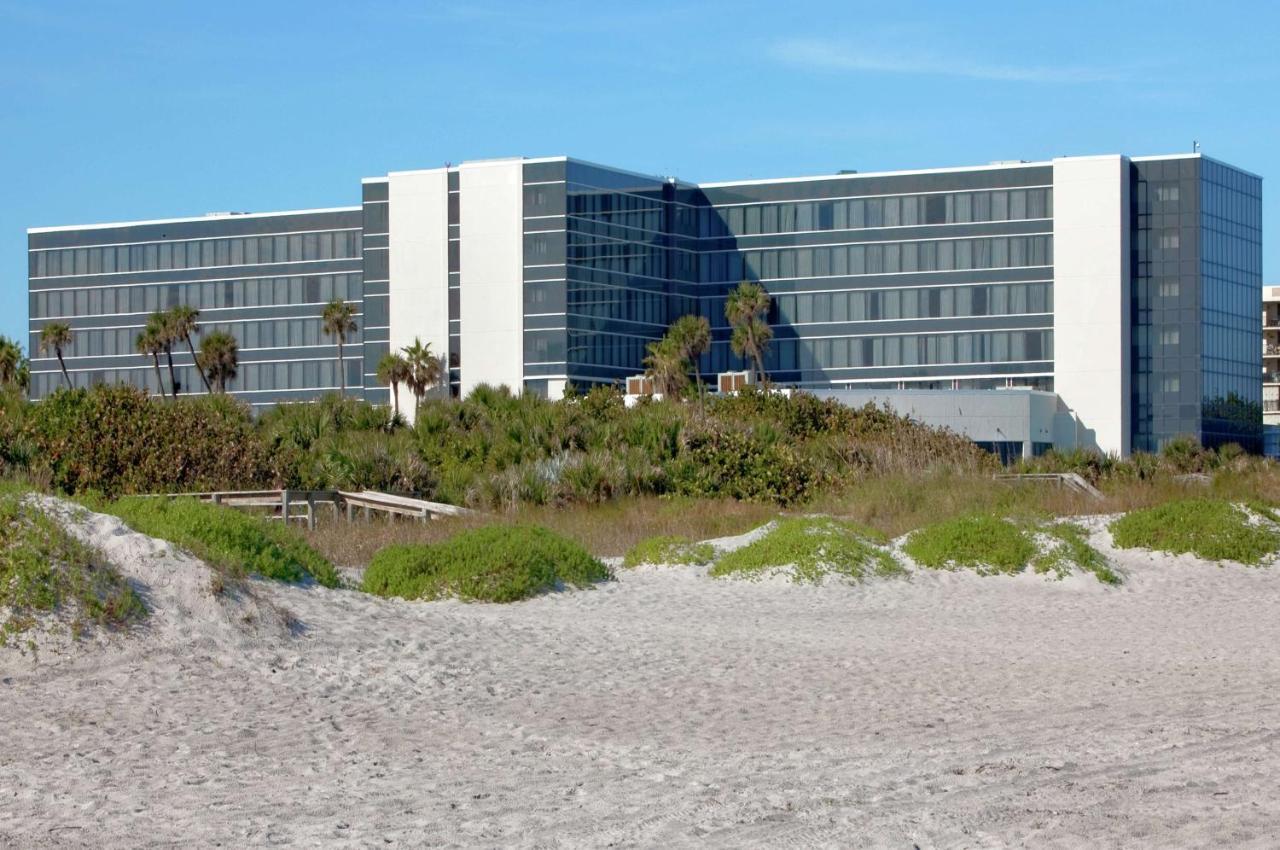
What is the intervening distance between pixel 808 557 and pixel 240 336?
95.5m

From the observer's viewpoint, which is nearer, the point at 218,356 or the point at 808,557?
the point at 808,557

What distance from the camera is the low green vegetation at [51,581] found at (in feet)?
39.4

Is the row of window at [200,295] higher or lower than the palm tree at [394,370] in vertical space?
higher

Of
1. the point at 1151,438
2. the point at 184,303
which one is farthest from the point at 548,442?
the point at 184,303

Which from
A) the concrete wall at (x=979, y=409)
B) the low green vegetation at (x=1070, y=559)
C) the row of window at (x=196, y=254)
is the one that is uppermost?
the row of window at (x=196, y=254)

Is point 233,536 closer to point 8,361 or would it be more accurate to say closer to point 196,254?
point 8,361

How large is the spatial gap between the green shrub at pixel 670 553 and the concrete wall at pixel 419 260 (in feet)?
259

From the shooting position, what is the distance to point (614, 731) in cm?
1092

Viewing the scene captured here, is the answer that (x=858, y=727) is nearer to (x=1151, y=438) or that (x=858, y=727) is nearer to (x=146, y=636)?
(x=146, y=636)

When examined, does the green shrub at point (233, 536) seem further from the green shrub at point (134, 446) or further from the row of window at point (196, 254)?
the row of window at point (196, 254)

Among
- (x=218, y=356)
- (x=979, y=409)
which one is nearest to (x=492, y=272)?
(x=218, y=356)

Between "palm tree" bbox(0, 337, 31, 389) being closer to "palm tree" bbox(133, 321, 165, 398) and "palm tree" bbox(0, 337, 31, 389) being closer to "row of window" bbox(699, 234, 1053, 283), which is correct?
"palm tree" bbox(133, 321, 165, 398)

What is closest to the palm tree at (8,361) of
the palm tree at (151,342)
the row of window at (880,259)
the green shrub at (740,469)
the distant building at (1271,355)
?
the palm tree at (151,342)

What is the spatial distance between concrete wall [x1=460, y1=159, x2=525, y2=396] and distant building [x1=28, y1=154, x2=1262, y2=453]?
0.36ft
